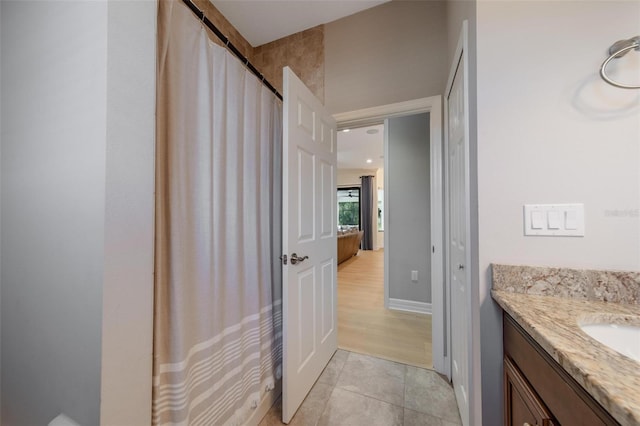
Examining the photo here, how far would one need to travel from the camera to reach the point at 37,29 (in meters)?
0.75

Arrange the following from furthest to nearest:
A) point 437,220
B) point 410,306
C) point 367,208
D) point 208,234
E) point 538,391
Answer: point 367,208 → point 410,306 → point 437,220 → point 208,234 → point 538,391

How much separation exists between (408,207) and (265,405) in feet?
7.98

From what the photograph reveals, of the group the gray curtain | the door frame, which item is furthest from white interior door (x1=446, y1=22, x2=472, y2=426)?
the gray curtain

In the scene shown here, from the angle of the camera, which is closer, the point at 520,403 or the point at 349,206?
the point at 520,403

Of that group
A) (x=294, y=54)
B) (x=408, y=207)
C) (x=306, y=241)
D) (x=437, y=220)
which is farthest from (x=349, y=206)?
(x=306, y=241)

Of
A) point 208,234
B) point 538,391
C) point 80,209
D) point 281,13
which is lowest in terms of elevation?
point 538,391

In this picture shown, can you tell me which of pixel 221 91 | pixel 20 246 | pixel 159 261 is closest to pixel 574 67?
pixel 221 91

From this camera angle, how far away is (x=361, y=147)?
5.15 metres

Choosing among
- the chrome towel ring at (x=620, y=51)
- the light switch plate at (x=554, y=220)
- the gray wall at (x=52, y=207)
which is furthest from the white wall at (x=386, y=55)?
the gray wall at (x=52, y=207)

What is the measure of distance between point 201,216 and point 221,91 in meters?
0.59

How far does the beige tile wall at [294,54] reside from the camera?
78.7 inches

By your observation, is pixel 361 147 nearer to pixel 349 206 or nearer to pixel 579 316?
pixel 349 206

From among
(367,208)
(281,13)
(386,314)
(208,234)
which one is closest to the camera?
(208,234)

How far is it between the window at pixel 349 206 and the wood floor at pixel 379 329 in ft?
14.5
